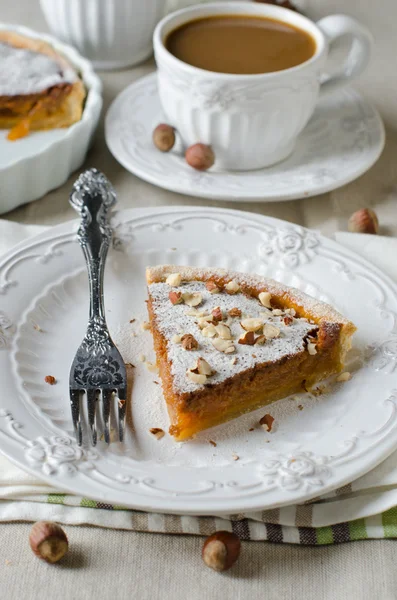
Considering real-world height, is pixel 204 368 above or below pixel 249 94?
below

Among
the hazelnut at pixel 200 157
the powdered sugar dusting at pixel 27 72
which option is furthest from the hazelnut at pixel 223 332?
the powdered sugar dusting at pixel 27 72

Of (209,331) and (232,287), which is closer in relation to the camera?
(209,331)

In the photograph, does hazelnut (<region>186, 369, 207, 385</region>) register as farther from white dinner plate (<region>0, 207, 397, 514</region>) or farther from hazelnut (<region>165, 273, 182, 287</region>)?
hazelnut (<region>165, 273, 182, 287</region>)

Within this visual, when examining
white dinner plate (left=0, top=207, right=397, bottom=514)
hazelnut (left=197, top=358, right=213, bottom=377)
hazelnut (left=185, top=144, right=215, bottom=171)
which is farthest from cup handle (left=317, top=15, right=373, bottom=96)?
hazelnut (left=197, top=358, right=213, bottom=377)

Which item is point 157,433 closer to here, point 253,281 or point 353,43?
point 253,281

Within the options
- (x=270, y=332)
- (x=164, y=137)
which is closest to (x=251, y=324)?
(x=270, y=332)

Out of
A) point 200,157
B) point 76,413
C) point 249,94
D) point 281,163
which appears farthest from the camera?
point 281,163

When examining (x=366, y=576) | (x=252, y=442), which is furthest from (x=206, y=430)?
(x=366, y=576)
